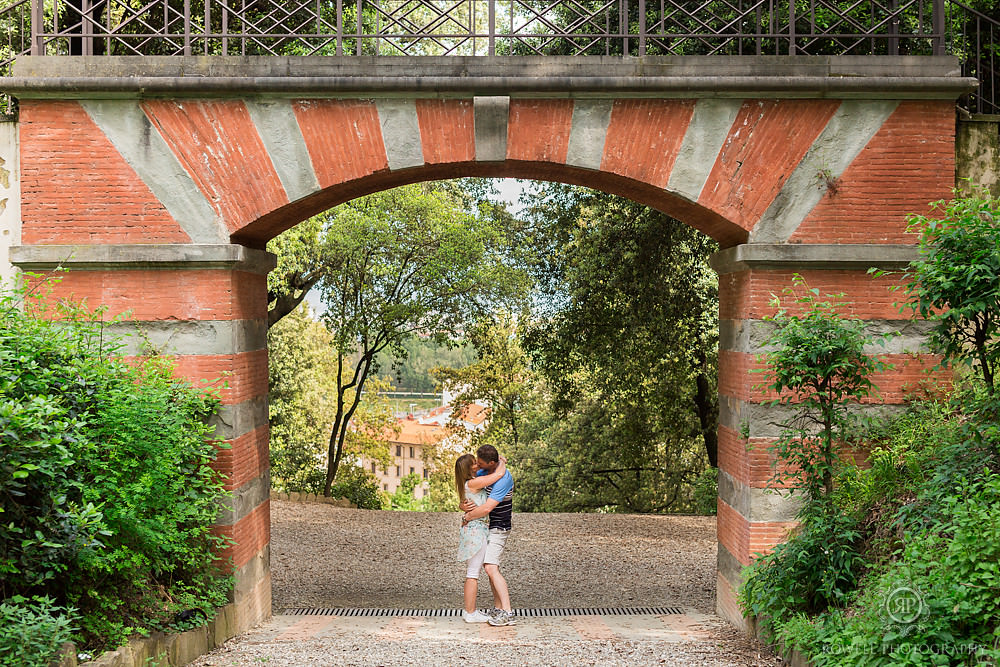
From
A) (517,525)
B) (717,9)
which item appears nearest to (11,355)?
(717,9)

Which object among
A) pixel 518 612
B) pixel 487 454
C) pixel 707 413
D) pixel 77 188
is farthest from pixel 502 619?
pixel 707 413

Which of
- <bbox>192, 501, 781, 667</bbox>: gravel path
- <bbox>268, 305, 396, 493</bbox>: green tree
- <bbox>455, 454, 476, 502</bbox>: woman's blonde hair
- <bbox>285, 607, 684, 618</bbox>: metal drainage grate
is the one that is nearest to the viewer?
<bbox>192, 501, 781, 667</bbox>: gravel path

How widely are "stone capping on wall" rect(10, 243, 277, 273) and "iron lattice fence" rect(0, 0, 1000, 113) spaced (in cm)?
162

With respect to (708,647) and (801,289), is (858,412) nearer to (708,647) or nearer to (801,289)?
(801,289)

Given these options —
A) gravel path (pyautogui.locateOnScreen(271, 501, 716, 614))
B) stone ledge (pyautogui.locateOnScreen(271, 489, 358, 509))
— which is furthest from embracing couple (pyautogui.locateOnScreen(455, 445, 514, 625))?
stone ledge (pyautogui.locateOnScreen(271, 489, 358, 509))

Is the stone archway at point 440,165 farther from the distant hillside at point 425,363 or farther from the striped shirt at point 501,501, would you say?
the distant hillside at point 425,363

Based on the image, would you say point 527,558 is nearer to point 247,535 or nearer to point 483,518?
point 483,518

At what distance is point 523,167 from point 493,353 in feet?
46.3

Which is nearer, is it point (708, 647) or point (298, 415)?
point (708, 647)

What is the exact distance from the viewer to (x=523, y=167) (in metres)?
6.97

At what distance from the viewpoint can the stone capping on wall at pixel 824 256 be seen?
6508 millimetres

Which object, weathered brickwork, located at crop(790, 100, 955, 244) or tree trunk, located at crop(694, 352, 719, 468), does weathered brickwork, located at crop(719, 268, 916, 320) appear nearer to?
weathered brickwork, located at crop(790, 100, 955, 244)
